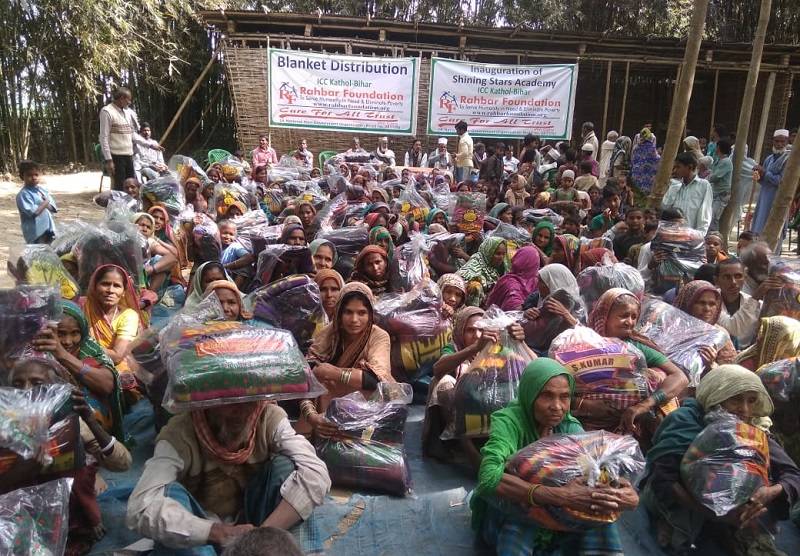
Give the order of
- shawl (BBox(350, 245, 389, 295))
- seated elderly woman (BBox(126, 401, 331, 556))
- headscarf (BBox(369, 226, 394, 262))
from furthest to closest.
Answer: headscarf (BBox(369, 226, 394, 262))
shawl (BBox(350, 245, 389, 295))
seated elderly woman (BBox(126, 401, 331, 556))

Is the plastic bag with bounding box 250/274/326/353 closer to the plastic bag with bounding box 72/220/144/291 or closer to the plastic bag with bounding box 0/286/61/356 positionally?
the plastic bag with bounding box 0/286/61/356

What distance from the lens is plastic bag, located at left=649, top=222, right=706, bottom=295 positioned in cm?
458

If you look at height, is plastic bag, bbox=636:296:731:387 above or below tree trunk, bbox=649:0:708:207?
below

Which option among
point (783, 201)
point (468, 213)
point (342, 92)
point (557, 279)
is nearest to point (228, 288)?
point (557, 279)

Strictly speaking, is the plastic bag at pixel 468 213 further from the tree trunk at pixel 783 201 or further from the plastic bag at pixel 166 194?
the plastic bag at pixel 166 194

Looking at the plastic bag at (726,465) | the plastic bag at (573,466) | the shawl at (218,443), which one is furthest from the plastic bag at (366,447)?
the plastic bag at (726,465)

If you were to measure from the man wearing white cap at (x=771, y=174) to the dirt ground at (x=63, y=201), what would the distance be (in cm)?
957

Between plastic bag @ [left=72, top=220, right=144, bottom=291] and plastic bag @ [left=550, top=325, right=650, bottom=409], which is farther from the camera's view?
plastic bag @ [left=72, top=220, right=144, bottom=291]

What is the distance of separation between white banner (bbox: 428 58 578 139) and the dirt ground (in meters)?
7.12

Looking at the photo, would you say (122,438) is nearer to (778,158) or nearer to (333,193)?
(333,193)

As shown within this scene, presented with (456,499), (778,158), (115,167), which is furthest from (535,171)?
(456,499)

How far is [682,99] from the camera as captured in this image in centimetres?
712

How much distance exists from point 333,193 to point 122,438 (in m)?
6.38

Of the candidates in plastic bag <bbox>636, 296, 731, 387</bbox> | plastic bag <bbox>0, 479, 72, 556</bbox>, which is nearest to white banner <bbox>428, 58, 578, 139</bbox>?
plastic bag <bbox>636, 296, 731, 387</bbox>
